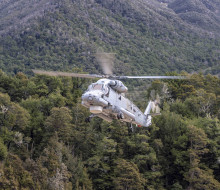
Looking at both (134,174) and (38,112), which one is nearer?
(134,174)

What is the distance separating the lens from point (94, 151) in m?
40.1

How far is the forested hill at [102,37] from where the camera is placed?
78250 mm

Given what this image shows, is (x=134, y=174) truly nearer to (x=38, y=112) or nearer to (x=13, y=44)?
(x=38, y=112)

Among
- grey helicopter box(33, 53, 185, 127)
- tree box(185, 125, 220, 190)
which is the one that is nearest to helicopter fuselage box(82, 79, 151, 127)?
grey helicopter box(33, 53, 185, 127)

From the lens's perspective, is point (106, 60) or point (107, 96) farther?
point (107, 96)

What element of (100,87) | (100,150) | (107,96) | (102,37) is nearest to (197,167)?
(100,150)

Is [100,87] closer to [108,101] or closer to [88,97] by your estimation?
[108,101]

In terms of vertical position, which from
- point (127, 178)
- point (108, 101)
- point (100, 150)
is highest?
point (100, 150)

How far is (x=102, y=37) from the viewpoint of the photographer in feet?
293

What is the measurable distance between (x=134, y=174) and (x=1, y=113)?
15.2 meters

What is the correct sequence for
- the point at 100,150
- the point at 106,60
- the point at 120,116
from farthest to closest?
the point at 100,150, the point at 120,116, the point at 106,60

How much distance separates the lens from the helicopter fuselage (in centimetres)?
2198

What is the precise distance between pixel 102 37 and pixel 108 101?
223 feet

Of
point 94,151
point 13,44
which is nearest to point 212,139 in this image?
point 94,151
